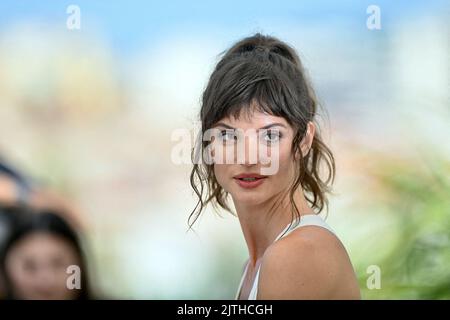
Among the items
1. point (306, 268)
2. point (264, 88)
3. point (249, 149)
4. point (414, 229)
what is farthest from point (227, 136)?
point (414, 229)

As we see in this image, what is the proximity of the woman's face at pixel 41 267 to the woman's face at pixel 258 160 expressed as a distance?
0.98 metres

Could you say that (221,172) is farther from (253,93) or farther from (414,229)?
(414,229)

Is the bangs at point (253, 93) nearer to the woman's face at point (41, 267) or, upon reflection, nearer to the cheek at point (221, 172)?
the cheek at point (221, 172)

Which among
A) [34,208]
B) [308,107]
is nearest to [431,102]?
[308,107]

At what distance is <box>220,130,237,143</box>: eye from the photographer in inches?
61.5

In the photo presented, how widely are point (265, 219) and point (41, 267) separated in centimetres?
109

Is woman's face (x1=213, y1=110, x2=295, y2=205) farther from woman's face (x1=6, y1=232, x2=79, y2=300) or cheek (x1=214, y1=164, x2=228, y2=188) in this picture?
woman's face (x1=6, y1=232, x2=79, y2=300)

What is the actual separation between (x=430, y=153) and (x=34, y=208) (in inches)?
59.9

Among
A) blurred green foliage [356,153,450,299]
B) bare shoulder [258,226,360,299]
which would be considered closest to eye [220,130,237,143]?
bare shoulder [258,226,360,299]

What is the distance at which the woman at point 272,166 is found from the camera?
1377 mm

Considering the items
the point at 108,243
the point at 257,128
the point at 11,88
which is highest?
the point at 11,88
